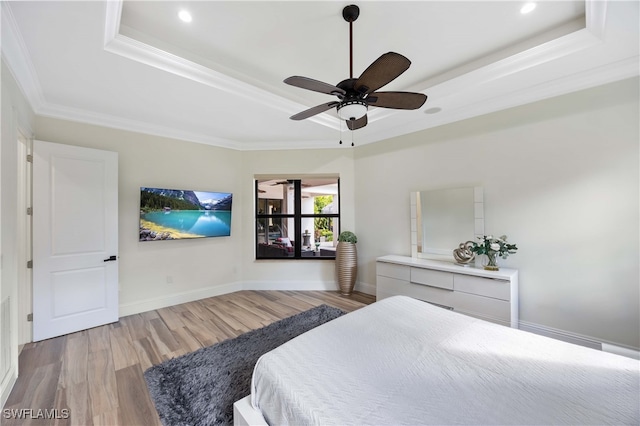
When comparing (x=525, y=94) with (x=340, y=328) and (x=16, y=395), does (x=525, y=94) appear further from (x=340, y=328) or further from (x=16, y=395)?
(x=16, y=395)

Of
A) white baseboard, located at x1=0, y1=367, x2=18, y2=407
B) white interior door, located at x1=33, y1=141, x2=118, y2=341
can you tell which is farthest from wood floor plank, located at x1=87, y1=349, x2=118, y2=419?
white interior door, located at x1=33, y1=141, x2=118, y2=341

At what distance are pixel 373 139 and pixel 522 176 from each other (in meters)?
2.09

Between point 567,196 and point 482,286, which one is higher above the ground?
point 567,196

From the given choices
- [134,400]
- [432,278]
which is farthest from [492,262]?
[134,400]

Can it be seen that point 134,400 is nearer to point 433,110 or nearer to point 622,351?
point 622,351

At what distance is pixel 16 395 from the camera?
6.16ft

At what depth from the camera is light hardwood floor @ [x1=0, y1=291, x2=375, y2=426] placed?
1.76m

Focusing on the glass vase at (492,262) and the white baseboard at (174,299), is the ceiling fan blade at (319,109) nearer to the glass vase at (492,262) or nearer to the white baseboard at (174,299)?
the glass vase at (492,262)

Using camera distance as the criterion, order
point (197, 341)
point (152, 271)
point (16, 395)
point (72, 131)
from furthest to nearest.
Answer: point (152, 271)
point (72, 131)
point (197, 341)
point (16, 395)

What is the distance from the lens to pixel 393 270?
3512mm

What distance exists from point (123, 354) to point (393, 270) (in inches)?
124

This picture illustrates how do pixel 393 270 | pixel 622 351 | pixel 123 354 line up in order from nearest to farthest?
pixel 622 351
pixel 123 354
pixel 393 270

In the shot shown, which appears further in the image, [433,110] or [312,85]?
[433,110]

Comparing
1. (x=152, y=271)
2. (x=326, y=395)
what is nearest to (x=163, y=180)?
(x=152, y=271)
